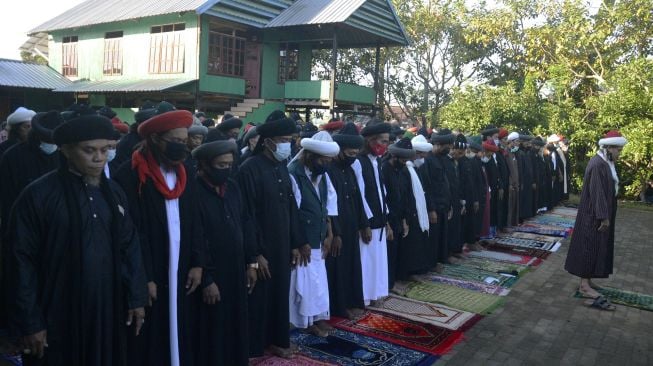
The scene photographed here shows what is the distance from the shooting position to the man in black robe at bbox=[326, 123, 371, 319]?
5.26m

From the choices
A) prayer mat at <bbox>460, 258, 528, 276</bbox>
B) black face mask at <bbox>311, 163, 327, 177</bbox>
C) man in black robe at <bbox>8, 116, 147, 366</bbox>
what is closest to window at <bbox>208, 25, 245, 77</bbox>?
prayer mat at <bbox>460, 258, 528, 276</bbox>

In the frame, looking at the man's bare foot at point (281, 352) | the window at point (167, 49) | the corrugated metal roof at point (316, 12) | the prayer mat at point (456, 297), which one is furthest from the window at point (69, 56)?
the man's bare foot at point (281, 352)

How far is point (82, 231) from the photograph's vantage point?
9.02 feet

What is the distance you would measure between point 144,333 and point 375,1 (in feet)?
51.5

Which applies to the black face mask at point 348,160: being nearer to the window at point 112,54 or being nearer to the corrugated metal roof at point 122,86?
the corrugated metal roof at point 122,86

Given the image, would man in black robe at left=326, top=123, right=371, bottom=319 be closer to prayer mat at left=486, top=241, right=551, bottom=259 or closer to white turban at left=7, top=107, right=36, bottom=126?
white turban at left=7, top=107, right=36, bottom=126

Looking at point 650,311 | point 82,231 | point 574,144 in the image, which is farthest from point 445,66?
point 82,231

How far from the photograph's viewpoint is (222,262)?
371 cm

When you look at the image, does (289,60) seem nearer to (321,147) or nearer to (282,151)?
(321,147)

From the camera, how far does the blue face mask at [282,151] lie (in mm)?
4371

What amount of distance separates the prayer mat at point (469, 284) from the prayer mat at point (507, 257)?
1.51 metres

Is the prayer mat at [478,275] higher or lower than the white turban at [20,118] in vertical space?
lower

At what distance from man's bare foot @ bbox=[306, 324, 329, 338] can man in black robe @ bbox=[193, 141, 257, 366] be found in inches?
49.1

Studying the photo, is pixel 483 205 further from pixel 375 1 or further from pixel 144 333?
pixel 375 1
